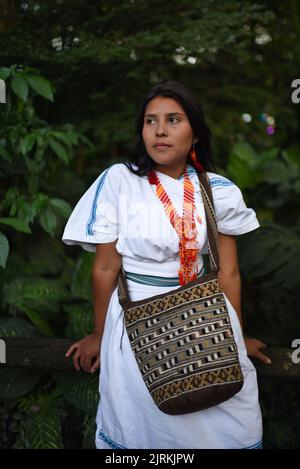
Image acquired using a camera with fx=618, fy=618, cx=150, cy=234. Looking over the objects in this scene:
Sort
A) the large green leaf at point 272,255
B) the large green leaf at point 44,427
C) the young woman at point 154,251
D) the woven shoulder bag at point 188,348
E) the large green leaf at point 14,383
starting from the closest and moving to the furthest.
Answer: the woven shoulder bag at point 188,348 → the young woman at point 154,251 → the large green leaf at point 44,427 → the large green leaf at point 14,383 → the large green leaf at point 272,255

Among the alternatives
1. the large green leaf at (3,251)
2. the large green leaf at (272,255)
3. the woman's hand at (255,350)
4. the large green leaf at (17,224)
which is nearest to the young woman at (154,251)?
the woman's hand at (255,350)

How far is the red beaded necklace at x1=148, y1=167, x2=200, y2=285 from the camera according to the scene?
2.06 metres

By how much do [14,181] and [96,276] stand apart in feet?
4.65

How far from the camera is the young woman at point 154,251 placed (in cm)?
203

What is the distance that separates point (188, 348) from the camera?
1.94m

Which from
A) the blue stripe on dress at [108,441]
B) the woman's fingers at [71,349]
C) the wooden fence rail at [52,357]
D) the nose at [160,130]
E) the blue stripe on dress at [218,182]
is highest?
the nose at [160,130]

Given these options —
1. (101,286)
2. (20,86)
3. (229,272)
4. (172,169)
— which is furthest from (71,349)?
(20,86)

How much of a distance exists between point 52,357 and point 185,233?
928 millimetres

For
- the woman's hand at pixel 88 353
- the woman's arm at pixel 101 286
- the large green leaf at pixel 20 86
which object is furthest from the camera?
the large green leaf at pixel 20 86

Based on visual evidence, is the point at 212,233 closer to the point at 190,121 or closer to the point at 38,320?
the point at 190,121

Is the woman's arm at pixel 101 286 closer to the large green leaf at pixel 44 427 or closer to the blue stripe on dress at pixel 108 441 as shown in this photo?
the blue stripe on dress at pixel 108 441

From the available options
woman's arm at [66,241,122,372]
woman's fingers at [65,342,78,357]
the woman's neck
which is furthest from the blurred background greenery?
the woman's neck

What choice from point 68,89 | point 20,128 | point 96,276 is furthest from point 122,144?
point 96,276

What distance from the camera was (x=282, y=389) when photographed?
3.66 metres
